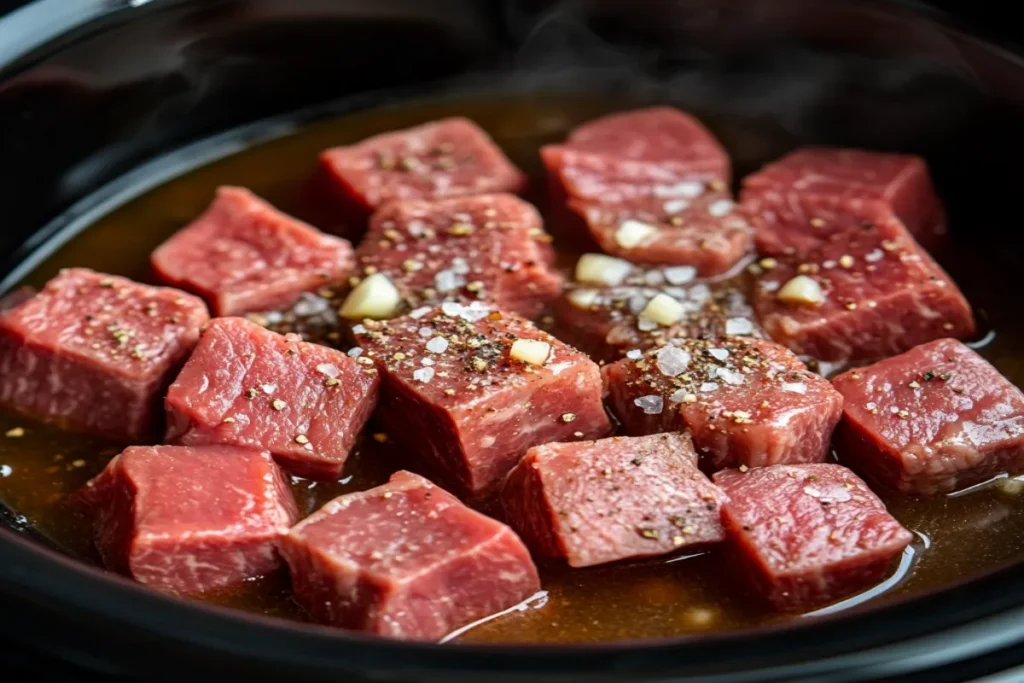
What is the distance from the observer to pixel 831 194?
14.2 feet

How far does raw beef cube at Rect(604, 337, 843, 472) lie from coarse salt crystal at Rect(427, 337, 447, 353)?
1.63 ft

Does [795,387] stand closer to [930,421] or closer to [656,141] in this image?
[930,421]

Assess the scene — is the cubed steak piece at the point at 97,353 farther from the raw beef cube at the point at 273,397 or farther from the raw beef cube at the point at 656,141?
the raw beef cube at the point at 656,141

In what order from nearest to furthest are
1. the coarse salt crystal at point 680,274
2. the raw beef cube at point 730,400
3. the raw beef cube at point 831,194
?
the raw beef cube at point 730,400
the coarse salt crystal at point 680,274
the raw beef cube at point 831,194

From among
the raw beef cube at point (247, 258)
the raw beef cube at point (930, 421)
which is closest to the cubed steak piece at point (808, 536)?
the raw beef cube at point (930, 421)

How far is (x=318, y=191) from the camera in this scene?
4676 mm

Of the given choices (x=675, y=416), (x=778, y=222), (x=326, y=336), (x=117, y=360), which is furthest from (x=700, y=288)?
(x=117, y=360)

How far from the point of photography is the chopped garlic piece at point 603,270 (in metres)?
4.07

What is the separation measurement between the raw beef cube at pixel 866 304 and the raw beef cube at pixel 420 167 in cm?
113

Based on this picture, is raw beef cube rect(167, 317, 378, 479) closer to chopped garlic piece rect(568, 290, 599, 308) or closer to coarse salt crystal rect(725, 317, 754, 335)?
chopped garlic piece rect(568, 290, 599, 308)

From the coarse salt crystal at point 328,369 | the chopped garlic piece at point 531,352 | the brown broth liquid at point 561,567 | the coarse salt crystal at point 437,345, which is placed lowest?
the brown broth liquid at point 561,567

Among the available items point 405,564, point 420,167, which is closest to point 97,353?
point 405,564

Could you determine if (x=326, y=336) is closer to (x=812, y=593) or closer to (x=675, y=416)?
(x=675, y=416)

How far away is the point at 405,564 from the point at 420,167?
1.99m
